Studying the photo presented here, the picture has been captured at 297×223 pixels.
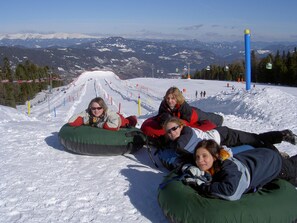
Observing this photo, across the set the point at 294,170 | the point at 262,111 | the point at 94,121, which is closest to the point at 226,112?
the point at 262,111

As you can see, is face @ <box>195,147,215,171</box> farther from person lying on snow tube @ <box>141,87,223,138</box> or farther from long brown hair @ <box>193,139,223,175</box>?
person lying on snow tube @ <box>141,87,223,138</box>

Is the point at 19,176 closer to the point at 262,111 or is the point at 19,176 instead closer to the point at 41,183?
the point at 41,183

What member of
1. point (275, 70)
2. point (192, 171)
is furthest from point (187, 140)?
point (275, 70)

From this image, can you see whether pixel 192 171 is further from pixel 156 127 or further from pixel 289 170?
pixel 156 127

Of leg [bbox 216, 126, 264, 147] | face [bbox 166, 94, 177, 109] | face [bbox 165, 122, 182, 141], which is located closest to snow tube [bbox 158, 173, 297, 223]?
face [bbox 165, 122, 182, 141]

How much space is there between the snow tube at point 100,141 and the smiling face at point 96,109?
29cm

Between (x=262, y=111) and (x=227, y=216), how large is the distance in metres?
8.56

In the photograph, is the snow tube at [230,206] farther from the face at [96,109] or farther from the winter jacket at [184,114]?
the face at [96,109]

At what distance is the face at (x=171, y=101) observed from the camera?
6102mm

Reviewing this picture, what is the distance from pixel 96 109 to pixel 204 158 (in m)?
3.12

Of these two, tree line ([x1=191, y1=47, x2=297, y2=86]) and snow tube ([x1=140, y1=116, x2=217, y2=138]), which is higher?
snow tube ([x1=140, y1=116, x2=217, y2=138])

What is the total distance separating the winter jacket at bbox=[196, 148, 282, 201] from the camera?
11.3ft

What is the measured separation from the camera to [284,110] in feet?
36.4

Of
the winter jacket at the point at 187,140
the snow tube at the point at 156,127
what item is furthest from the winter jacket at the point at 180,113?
the winter jacket at the point at 187,140
